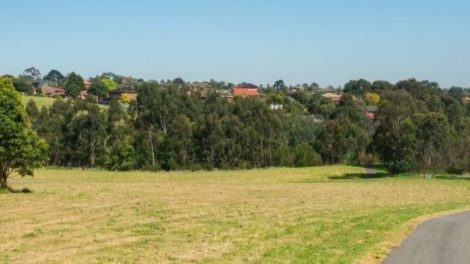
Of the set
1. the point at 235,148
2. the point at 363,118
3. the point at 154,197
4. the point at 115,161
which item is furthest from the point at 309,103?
the point at 154,197

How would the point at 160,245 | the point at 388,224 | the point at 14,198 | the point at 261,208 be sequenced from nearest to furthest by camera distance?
1. the point at 160,245
2. the point at 388,224
3. the point at 261,208
4. the point at 14,198

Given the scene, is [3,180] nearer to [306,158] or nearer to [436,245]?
[436,245]

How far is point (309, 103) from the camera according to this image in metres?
191

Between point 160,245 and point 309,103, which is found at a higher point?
point 309,103

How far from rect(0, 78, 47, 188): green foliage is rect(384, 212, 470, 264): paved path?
27978 millimetres

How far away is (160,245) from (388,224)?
34.4 feet

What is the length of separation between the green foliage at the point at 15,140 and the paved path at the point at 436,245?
28.0 metres

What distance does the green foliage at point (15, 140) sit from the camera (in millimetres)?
43906

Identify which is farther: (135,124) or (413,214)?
(135,124)

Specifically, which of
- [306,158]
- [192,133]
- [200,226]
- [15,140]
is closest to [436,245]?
[200,226]

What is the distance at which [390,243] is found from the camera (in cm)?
2156

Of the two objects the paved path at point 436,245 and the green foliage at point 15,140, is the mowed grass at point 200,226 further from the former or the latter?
the green foliage at point 15,140

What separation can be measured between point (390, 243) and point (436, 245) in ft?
4.80

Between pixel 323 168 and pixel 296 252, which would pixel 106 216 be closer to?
pixel 296 252
